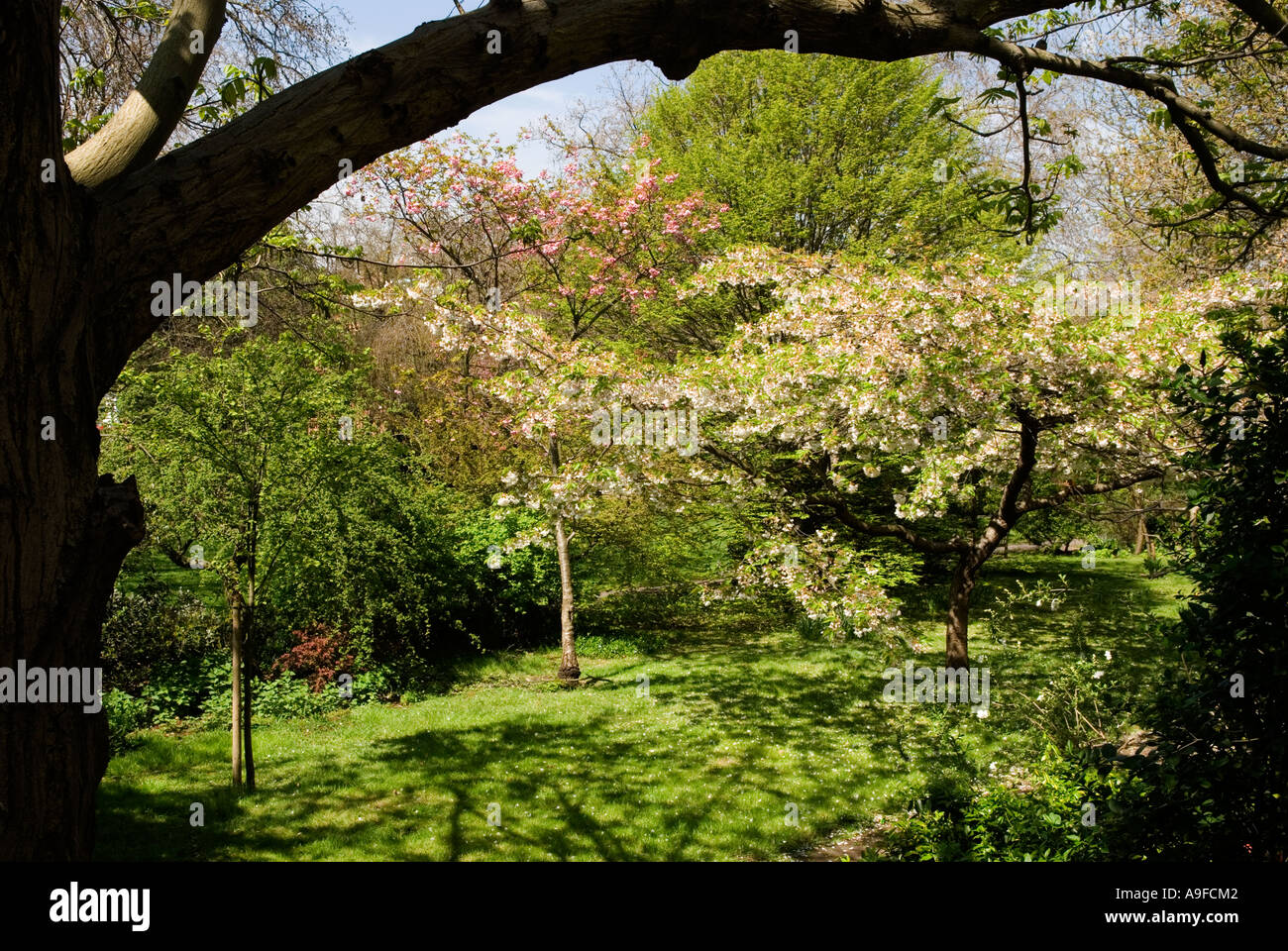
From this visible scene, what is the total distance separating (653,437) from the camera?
9695 millimetres

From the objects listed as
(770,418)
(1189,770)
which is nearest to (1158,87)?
(1189,770)

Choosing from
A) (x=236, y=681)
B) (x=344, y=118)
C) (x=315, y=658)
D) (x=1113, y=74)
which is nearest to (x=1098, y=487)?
(x=1113, y=74)

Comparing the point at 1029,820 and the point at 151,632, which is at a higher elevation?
the point at 151,632

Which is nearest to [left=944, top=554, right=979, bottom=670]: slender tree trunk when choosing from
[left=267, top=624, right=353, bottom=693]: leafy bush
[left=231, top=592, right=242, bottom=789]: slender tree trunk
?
[left=231, top=592, right=242, bottom=789]: slender tree trunk

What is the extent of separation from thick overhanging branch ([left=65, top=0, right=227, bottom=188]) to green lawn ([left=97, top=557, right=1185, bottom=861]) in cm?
369

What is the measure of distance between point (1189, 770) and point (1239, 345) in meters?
1.32

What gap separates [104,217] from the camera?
1888mm

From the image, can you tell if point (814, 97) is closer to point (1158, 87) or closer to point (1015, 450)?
point (1015, 450)

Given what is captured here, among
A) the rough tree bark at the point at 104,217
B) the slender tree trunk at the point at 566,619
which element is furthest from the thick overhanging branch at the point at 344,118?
the slender tree trunk at the point at 566,619

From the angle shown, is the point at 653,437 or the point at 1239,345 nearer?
the point at 1239,345

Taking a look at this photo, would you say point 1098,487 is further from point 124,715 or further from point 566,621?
point 124,715

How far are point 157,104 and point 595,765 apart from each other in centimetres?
742

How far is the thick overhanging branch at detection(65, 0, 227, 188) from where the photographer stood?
6.90 feet

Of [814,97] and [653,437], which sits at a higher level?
[814,97]
